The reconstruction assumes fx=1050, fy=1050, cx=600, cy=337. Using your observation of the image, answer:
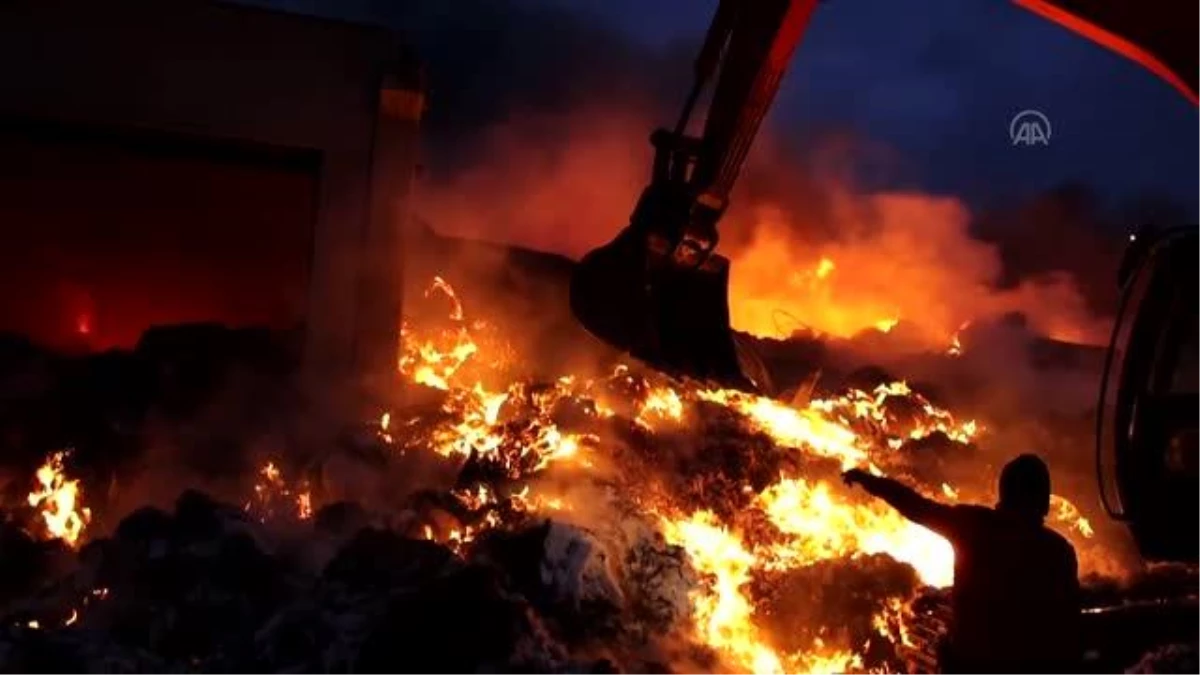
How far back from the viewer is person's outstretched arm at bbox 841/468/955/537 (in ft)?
15.2

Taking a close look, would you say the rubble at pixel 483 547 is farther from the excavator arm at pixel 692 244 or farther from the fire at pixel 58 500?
the excavator arm at pixel 692 244

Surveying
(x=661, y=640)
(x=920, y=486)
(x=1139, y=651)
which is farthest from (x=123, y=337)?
(x=1139, y=651)

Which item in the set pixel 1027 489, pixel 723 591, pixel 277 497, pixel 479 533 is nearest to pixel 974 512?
pixel 1027 489

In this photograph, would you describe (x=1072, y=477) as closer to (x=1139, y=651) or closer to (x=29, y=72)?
(x=1139, y=651)

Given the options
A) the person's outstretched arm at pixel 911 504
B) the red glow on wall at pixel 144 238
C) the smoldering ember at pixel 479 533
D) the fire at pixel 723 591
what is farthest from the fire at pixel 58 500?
the person's outstretched arm at pixel 911 504

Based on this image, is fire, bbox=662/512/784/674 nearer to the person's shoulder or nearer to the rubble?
the rubble

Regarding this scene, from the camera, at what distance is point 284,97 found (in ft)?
33.1

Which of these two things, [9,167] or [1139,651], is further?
[9,167]

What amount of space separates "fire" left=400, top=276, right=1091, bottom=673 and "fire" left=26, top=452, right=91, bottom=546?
260cm

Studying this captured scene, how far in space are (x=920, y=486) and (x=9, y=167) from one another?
9410 millimetres

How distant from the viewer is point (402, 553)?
6.98 m

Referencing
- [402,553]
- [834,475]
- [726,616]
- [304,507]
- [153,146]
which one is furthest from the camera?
[153,146]

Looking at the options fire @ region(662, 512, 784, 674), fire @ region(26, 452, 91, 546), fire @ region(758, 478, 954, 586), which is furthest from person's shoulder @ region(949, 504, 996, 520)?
fire @ region(26, 452, 91, 546)

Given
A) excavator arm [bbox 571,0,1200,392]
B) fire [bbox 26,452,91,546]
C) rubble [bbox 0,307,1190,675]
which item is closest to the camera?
excavator arm [bbox 571,0,1200,392]
